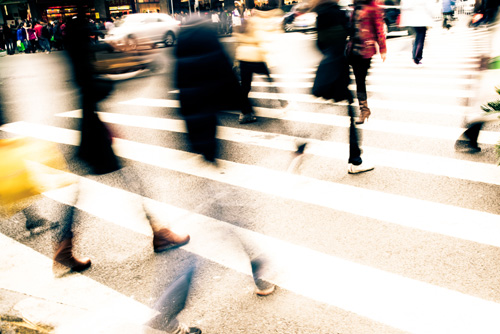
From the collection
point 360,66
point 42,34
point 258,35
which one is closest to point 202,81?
point 258,35

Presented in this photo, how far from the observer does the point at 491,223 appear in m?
3.43

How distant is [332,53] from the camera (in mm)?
3727

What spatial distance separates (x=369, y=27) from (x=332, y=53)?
108cm

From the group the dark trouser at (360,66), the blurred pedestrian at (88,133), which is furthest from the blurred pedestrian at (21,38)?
the blurred pedestrian at (88,133)

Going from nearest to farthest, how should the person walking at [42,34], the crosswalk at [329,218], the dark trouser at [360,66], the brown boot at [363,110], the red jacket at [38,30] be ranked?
the crosswalk at [329,218], the dark trouser at [360,66], the brown boot at [363,110], the person walking at [42,34], the red jacket at [38,30]

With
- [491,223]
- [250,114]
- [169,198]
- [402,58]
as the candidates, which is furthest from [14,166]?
[402,58]

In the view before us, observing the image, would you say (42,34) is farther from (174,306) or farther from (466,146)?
(174,306)

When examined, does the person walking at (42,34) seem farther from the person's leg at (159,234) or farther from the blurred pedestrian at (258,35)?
the person's leg at (159,234)

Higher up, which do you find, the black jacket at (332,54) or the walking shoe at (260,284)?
the black jacket at (332,54)

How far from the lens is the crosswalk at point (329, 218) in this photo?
2.59 meters

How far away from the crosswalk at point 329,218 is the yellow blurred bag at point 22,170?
27.2 inches

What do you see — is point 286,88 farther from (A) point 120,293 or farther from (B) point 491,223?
(A) point 120,293

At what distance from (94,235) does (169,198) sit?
2.81ft

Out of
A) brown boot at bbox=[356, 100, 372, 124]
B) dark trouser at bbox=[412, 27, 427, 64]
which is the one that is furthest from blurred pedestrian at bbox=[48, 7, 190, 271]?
dark trouser at bbox=[412, 27, 427, 64]
